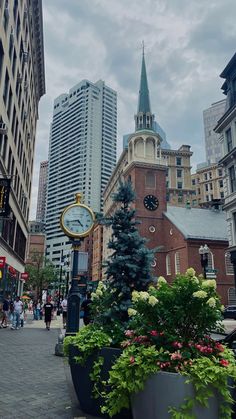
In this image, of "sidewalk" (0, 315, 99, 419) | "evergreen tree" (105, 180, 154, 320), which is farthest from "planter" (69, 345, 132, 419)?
"evergreen tree" (105, 180, 154, 320)

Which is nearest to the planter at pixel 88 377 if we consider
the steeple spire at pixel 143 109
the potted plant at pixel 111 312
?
the potted plant at pixel 111 312

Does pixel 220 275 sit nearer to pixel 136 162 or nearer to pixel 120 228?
pixel 136 162

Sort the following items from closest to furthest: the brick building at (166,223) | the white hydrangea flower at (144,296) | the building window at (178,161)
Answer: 1. the white hydrangea flower at (144,296)
2. the brick building at (166,223)
3. the building window at (178,161)

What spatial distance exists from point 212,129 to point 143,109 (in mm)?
87188

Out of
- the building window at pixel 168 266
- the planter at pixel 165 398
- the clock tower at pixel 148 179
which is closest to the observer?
the planter at pixel 165 398

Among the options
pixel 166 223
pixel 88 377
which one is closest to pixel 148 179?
pixel 166 223

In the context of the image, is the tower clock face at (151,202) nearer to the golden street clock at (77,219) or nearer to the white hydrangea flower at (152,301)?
the golden street clock at (77,219)

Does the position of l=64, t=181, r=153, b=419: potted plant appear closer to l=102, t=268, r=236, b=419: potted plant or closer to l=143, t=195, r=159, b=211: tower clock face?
l=102, t=268, r=236, b=419: potted plant

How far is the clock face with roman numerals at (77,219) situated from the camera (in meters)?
11.1

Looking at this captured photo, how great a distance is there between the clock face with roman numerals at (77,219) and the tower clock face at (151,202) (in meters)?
41.9

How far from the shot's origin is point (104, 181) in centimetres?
19775

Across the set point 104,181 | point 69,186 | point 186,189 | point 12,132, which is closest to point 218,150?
point 186,189

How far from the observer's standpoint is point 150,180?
5522 centimetres

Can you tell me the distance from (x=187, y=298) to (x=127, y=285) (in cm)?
260
